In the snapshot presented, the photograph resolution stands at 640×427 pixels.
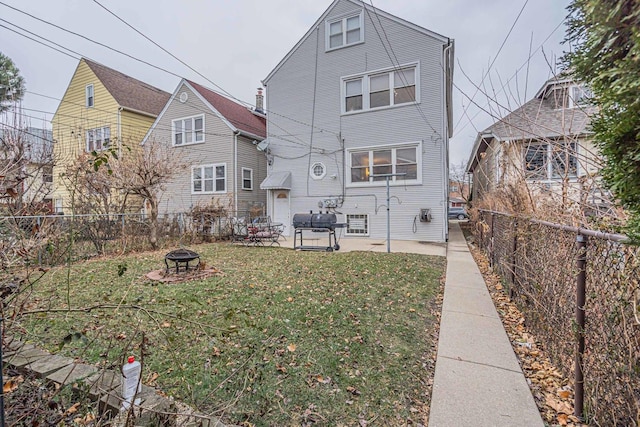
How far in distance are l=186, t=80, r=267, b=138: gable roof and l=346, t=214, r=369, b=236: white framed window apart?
720cm

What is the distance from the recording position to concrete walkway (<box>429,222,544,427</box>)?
7.34 feet

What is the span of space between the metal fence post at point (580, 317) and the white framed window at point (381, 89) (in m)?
10.6

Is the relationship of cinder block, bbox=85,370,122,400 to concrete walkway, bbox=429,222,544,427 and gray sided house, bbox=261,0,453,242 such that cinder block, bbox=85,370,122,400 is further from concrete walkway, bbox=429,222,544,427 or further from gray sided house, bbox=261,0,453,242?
gray sided house, bbox=261,0,453,242

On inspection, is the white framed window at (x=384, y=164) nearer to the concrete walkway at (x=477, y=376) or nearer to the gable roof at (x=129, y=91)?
the concrete walkway at (x=477, y=376)

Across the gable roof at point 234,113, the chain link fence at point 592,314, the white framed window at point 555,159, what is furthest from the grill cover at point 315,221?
the gable roof at point 234,113

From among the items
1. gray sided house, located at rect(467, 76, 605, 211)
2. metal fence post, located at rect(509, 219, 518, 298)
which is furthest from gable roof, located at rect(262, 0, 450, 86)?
metal fence post, located at rect(509, 219, 518, 298)

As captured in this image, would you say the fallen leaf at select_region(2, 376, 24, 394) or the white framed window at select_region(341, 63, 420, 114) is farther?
the white framed window at select_region(341, 63, 420, 114)

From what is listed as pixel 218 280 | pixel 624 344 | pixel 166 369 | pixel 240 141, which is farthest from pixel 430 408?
pixel 240 141

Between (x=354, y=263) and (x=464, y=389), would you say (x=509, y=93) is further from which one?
(x=354, y=263)

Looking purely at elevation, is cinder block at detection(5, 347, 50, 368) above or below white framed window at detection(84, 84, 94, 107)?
below

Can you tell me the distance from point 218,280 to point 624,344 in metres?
5.32

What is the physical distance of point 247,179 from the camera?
1585 centimetres

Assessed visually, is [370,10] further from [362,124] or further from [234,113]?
[234,113]

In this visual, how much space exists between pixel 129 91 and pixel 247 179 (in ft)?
32.5
